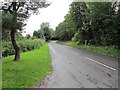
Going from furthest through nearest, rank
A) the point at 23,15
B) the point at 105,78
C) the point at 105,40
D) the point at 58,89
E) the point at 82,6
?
the point at 82,6 → the point at 105,40 → the point at 23,15 → the point at 105,78 → the point at 58,89

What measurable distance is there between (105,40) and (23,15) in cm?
1991

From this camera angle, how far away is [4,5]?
15.3 metres

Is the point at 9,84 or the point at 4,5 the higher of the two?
the point at 4,5

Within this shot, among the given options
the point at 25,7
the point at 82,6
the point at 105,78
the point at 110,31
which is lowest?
the point at 105,78

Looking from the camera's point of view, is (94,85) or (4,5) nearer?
(94,85)

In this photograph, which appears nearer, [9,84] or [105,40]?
[9,84]

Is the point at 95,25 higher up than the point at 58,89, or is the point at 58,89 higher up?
the point at 95,25

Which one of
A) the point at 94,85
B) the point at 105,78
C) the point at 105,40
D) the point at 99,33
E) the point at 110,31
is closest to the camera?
the point at 94,85

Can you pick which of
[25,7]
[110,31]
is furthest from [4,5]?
[110,31]

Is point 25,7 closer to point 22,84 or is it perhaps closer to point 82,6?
point 22,84

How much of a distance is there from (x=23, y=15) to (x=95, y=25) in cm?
2233

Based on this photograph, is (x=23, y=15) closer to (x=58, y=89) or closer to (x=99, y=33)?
(x=58, y=89)

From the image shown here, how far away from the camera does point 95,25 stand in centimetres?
3506

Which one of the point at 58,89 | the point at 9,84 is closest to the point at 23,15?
the point at 9,84
